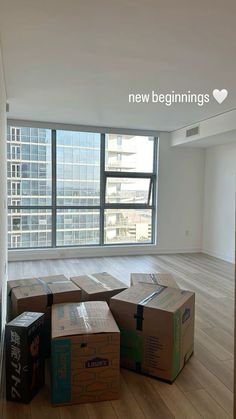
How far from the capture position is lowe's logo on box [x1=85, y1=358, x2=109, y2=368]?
77.0 inches

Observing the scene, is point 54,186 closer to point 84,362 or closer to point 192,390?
point 84,362

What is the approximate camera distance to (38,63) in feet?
10.2

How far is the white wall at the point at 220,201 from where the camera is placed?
5.91 m

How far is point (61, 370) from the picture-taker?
6.29 ft

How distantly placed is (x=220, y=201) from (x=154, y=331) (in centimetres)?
456

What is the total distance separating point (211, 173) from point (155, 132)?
1444 mm

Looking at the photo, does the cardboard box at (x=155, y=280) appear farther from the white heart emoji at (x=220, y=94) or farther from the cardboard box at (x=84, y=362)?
the white heart emoji at (x=220, y=94)

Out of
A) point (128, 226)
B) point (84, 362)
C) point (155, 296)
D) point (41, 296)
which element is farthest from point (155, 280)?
point (128, 226)

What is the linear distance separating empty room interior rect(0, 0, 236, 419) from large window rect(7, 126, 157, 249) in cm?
2

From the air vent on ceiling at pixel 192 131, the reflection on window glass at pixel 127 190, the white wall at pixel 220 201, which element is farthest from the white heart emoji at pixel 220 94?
the reflection on window glass at pixel 127 190

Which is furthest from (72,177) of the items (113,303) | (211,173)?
(113,303)

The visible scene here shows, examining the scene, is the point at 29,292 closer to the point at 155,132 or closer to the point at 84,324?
the point at 84,324

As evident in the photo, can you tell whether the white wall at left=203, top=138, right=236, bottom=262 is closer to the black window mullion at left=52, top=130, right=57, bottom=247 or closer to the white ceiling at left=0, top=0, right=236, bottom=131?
the white ceiling at left=0, top=0, right=236, bottom=131

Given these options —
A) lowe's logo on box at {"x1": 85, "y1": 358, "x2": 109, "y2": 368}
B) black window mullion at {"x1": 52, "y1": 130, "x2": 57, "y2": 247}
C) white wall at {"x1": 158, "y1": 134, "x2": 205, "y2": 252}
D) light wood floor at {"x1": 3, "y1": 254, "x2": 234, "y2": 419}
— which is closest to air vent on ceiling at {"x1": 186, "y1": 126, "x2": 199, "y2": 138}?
white wall at {"x1": 158, "y1": 134, "x2": 205, "y2": 252}
